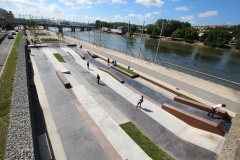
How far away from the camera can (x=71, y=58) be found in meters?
37.8

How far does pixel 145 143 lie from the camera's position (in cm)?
1309

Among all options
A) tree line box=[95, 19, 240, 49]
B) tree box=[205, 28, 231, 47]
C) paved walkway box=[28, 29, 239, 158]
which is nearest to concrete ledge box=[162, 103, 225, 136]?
paved walkway box=[28, 29, 239, 158]

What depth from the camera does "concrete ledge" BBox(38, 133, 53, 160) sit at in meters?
11.2

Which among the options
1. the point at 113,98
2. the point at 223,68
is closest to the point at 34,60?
the point at 113,98

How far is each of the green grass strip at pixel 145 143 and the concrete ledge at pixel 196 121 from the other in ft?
16.0

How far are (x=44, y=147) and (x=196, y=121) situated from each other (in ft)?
42.1

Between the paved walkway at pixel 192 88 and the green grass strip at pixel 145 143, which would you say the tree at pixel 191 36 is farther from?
the green grass strip at pixel 145 143

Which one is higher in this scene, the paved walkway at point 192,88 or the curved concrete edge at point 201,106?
the curved concrete edge at point 201,106

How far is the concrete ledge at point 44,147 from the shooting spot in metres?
11.2

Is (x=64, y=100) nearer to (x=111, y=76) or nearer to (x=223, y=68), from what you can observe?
(x=111, y=76)

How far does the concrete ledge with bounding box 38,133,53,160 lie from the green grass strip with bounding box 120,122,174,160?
605 cm

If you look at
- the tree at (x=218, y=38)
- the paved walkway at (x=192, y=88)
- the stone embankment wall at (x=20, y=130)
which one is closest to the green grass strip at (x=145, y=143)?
the paved walkway at (x=192, y=88)

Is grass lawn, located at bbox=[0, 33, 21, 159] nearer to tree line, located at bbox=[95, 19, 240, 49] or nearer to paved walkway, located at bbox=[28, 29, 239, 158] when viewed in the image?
paved walkway, located at bbox=[28, 29, 239, 158]

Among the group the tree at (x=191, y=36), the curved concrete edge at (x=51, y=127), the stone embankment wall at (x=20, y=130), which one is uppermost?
the tree at (x=191, y=36)
